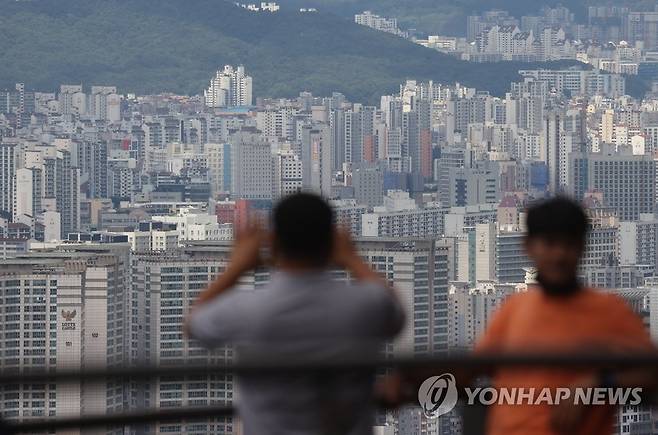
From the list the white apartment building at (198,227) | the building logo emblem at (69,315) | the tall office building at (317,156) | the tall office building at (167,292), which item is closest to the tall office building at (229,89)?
the tall office building at (317,156)

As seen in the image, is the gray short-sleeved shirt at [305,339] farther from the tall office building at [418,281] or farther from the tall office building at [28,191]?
the tall office building at [28,191]

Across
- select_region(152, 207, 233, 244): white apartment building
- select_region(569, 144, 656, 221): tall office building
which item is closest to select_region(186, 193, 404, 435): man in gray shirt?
select_region(152, 207, 233, 244): white apartment building

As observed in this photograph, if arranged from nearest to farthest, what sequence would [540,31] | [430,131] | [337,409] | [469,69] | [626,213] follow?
1. [337,409]
2. [626,213]
3. [430,131]
4. [469,69]
5. [540,31]

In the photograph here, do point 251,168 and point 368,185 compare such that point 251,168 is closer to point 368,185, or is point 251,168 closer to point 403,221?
point 368,185

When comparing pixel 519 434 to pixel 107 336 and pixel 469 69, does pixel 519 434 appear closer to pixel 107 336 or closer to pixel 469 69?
pixel 107 336

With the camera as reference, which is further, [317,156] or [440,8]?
[440,8]

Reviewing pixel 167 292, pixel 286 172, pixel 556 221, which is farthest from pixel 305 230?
pixel 286 172

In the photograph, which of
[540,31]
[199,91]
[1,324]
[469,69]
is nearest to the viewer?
[1,324]

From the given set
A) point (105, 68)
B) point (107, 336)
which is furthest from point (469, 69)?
point (107, 336)
